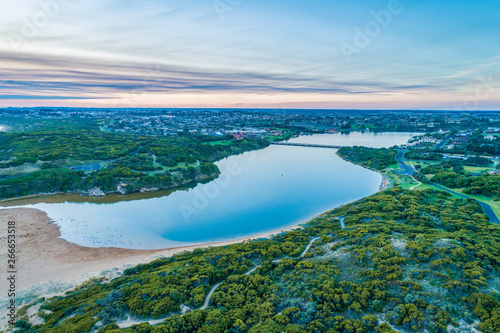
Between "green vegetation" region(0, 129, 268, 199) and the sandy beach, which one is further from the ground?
"green vegetation" region(0, 129, 268, 199)

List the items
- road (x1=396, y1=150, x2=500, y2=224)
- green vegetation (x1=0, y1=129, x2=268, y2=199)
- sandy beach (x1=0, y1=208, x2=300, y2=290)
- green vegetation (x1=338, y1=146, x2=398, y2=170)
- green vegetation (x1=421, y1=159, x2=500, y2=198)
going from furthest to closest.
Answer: green vegetation (x1=338, y1=146, x2=398, y2=170)
green vegetation (x1=0, y1=129, x2=268, y2=199)
green vegetation (x1=421, y1=159, x2=500, y2=198)
road (x1=396, y1=150, x2=500, y2=224)
sandy beach (x1=0, y1=208, x2=300, y2=290)

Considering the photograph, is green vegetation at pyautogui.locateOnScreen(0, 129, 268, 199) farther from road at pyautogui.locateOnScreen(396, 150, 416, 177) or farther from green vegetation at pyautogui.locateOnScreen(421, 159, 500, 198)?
green vegetation at pyautogui.locateOnScreen(421, 159, 500, 198)

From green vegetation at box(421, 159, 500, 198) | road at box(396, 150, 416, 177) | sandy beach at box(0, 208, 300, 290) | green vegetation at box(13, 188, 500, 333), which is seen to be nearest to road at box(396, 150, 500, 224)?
road at box(396, 150, 416, 177)

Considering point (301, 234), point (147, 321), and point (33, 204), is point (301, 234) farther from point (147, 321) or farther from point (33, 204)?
point (33, 204)

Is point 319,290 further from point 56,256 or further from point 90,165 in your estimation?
point 90,165

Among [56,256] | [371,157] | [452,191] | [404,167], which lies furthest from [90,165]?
[404,167]

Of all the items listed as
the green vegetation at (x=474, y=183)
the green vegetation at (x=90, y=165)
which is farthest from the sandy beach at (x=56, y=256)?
the green vegetation at (x=474, y=183)
